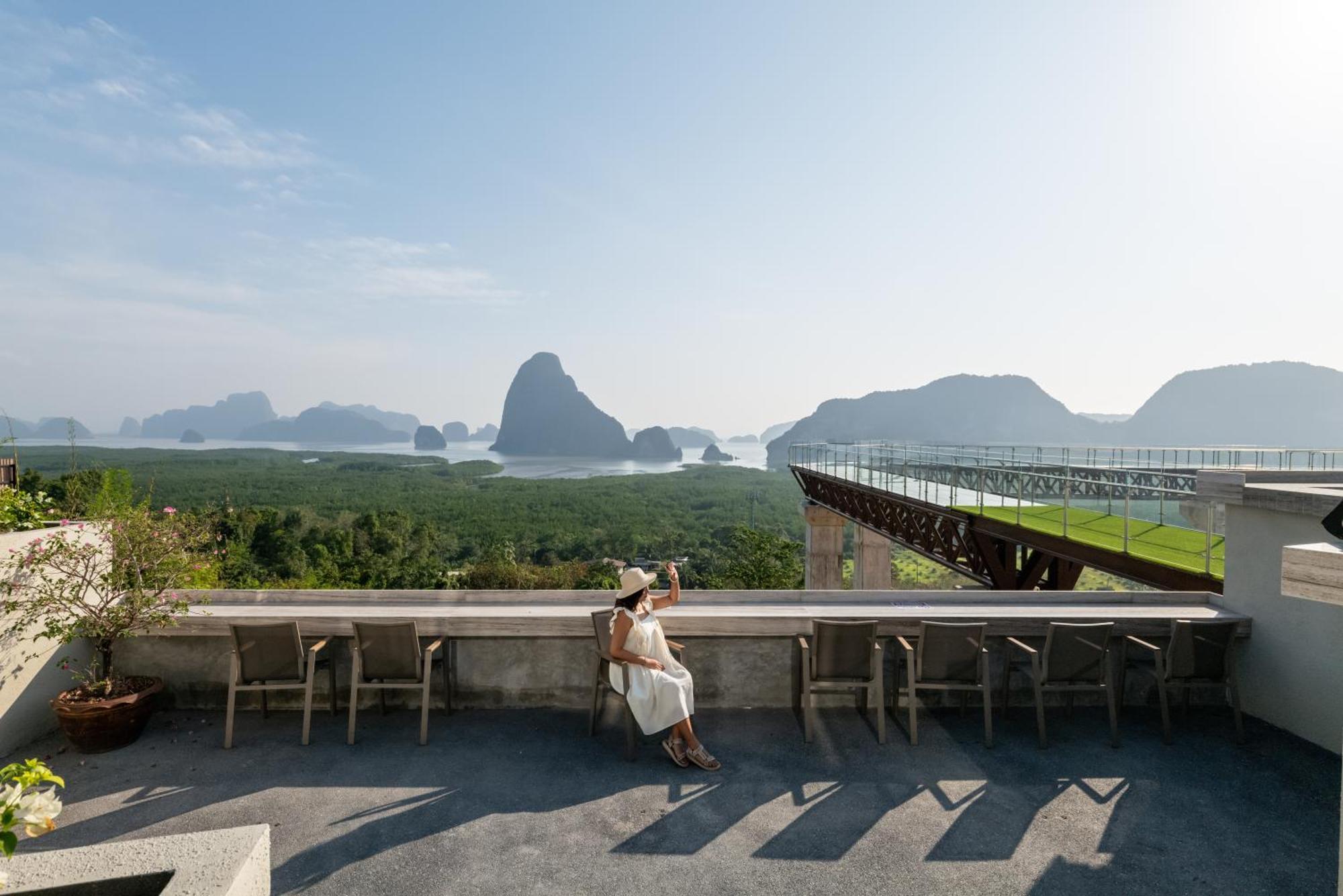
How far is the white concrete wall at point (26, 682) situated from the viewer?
449cm

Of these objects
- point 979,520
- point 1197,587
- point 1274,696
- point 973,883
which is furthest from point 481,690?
point 979,520

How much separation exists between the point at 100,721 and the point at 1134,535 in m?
12.3

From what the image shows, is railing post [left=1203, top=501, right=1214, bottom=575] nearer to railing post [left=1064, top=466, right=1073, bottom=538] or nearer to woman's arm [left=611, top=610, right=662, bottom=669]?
railing post [left=1064, top=466, right=1073, bottom=538]

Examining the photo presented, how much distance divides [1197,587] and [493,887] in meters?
8.92

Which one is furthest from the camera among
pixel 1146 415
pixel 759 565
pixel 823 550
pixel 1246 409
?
pixel 1146 415

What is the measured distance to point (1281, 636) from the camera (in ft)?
16.3

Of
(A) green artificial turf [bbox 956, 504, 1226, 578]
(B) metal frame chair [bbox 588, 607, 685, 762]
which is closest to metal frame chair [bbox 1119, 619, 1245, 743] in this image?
(A) green artificial turf [bbox 956, 504, 1226, 578]

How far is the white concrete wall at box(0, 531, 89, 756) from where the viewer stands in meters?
4.49

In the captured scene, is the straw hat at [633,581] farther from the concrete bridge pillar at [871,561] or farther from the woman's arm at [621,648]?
the concrete bridge pillar at [871,561]

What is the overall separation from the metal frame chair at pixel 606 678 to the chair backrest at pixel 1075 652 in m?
2.56

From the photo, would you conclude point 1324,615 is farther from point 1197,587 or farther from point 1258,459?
point 1258,459

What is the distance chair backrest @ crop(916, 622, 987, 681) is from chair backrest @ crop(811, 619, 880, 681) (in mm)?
350

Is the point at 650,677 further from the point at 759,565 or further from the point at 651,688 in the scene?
the point at 759,565

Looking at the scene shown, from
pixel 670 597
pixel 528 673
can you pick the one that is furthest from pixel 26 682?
pixel 670 597
